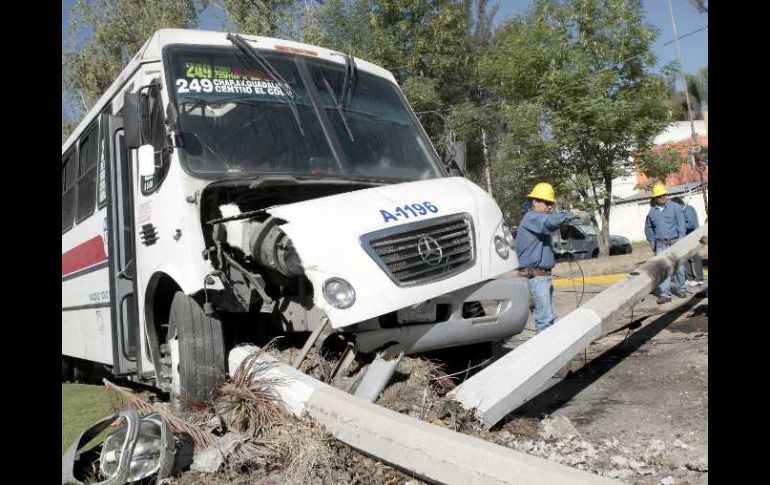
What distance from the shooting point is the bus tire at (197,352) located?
4844 mm

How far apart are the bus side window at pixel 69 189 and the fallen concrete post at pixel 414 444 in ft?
16.3

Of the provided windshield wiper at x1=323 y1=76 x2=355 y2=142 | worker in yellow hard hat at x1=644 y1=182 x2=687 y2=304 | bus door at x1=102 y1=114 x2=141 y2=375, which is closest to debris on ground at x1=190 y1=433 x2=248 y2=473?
bus door at x1=102 y1=114 x2=141 y2=375

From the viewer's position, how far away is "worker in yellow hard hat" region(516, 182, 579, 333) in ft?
23.6

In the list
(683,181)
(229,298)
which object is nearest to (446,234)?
(229,298)

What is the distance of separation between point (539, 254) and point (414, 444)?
4324 mm

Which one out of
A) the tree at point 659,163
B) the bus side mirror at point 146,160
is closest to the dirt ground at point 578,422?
the bus side mirror at point 146,160

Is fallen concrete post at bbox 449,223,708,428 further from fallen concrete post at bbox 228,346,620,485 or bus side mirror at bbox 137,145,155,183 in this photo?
bus side mirror at bbox 137,145,155,183

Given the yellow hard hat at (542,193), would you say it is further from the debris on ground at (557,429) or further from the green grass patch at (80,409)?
the green grass patch at (80,409)

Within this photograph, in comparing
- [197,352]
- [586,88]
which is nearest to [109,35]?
[586,88]

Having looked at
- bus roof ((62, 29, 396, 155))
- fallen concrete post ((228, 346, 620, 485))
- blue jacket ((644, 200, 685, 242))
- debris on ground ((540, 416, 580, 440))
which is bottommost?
debris on ground ((540, 416, 580, 440))

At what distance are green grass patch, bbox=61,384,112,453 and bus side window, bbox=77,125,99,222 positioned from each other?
1.89 metres

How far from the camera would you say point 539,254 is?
7.29 metres

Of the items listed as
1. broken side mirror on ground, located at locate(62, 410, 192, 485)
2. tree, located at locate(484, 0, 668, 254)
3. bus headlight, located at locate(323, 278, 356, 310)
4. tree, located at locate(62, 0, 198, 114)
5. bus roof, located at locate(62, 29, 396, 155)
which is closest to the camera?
broken side mirror on ground, located at locate(62, 410, 192, 485)
